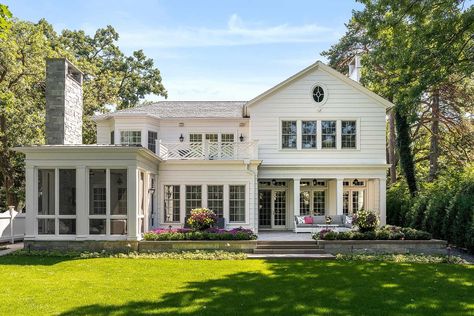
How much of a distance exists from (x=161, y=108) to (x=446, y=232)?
49.7 feet

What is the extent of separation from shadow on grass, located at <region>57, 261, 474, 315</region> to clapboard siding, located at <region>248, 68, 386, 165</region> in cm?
975

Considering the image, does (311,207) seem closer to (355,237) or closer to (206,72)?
(355,237)

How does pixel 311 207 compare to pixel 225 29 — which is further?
pixel 311 207

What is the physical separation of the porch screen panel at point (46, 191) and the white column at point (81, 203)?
3.41 feet

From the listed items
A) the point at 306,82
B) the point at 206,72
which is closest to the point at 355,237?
the point at 306,82

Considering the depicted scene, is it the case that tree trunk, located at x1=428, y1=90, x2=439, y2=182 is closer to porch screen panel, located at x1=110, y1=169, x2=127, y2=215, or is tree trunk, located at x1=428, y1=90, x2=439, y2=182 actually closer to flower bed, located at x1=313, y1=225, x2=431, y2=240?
flower bed, located at x1=313, y1=225, x2=431, y2=240

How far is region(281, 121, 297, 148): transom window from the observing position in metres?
22.2

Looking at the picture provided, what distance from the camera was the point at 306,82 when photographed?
22078 millimetres

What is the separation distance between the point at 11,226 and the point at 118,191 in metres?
6.44

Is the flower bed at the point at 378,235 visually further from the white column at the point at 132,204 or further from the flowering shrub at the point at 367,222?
the white column at the point at 132,204

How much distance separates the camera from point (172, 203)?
21484mm

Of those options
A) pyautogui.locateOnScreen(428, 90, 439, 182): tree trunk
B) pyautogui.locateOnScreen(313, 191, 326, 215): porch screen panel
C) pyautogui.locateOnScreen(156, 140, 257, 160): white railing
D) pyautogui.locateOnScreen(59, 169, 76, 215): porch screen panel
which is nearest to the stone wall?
pyautogui.locateOnScreen(156, 140, 257, 160): white railing

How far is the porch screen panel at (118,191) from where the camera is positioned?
16.0m

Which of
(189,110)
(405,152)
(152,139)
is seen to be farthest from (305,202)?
(152,139)
